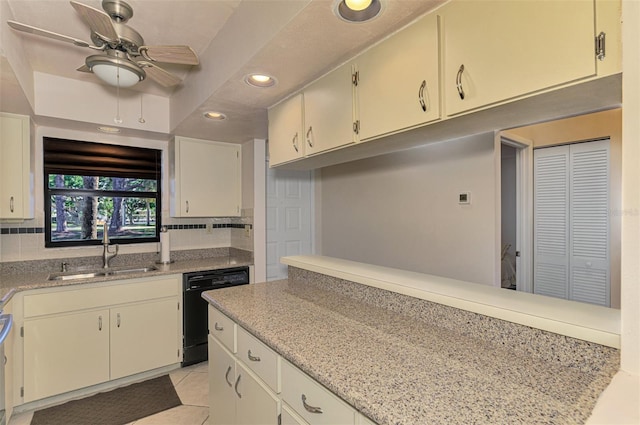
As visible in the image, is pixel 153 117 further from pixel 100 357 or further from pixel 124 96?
pixel 100 357

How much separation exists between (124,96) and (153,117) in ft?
0.89

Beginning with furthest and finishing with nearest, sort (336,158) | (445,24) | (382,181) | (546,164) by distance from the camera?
(546,164) → (382,181) → (336,158) → (445,24)

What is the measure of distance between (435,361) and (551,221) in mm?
3127

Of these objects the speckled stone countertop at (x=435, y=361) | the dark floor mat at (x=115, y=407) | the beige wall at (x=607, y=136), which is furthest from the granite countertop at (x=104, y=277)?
the beige wall at (x=607, y=136)

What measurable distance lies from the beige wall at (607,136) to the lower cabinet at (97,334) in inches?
139

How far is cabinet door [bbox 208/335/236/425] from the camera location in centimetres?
163

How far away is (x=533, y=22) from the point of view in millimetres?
971

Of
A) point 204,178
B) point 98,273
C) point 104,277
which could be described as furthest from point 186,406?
point 204,178

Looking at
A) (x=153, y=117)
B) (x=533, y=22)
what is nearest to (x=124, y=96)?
(x=153, y=117)

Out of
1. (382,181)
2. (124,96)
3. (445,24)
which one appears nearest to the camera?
(445,24)

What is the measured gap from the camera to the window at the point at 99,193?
9.31 ft

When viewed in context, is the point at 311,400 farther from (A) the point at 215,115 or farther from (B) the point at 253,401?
(A) the point at 215,115

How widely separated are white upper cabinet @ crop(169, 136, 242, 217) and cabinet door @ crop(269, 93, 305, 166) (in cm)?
126

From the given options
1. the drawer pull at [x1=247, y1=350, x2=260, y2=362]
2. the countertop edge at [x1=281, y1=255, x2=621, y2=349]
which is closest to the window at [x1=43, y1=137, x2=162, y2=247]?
the drawer pull at [x1=247, y1=350, x2=260, y2=362]
